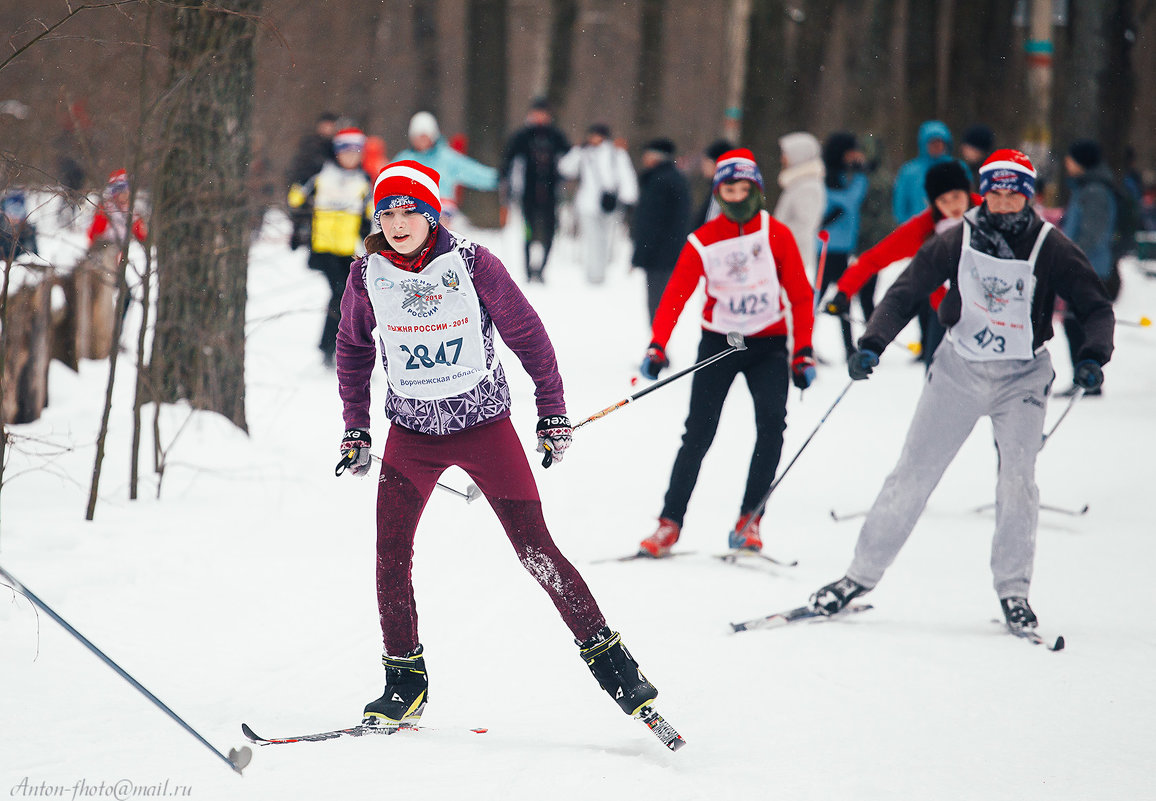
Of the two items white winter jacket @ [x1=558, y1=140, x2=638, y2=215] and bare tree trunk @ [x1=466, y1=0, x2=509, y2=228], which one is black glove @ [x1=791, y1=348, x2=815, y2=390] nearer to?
white winter jacket @ [x1=558, y1=140, x2=638, y2=215]

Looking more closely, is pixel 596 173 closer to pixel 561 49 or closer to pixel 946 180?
pixel 561 49

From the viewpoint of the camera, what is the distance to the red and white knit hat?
351 centimetres

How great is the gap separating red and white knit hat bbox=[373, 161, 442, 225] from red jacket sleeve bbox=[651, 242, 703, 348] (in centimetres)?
210

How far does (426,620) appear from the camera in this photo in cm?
487

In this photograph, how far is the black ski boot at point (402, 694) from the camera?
12.0 ft

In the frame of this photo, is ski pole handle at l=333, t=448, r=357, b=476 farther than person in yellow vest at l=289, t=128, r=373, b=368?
No

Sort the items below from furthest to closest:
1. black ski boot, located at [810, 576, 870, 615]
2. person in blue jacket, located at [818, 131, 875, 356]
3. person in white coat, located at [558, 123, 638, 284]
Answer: person in white coat, located at [558, 123, 638, 284]
person in blue jacket, located at [818, 131, 875, 356]
black ski boot, located at [810, 576, 870, 615]

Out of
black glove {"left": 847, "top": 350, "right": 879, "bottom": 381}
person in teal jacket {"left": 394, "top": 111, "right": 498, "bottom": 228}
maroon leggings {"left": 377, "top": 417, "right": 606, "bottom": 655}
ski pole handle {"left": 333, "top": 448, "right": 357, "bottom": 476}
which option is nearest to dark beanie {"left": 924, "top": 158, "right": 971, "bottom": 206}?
black glove {"left": 847, "top": 350, "right": 879, "bottom": 381}

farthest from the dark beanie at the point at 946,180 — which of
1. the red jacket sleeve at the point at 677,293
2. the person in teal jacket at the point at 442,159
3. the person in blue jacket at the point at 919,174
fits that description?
the person in teal jacket at the point at 442,159

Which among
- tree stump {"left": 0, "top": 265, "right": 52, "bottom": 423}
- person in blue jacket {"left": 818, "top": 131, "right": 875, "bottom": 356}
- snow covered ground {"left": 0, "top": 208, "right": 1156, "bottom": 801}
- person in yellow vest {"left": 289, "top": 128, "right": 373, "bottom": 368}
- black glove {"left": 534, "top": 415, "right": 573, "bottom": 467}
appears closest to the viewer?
snow covered ground {"left": 0, "top": 208, "right": 1156, "bottom": 801}

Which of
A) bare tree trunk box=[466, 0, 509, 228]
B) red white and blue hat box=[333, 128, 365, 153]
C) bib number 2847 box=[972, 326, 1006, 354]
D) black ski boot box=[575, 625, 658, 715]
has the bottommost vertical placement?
black ski boot box=[575, 625, 658, 715]

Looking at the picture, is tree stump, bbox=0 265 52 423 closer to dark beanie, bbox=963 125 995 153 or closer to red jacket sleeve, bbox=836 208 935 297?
red jacket sleeve, bbox=836 208 935 297

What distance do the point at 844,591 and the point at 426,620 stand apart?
171cm

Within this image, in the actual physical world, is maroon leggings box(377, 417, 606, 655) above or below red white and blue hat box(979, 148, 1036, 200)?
below
